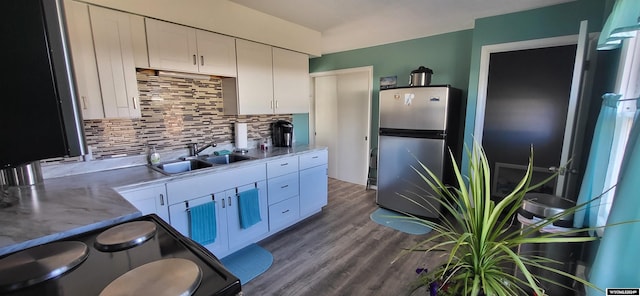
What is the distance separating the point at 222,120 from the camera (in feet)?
9.36

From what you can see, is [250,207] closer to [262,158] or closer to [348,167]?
[262,158]

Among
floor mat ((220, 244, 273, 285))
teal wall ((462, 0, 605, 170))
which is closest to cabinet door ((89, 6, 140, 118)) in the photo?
floor mat ((220, 244, 273, 285))

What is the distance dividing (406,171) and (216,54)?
2.43 meters

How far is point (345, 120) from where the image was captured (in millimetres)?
4312

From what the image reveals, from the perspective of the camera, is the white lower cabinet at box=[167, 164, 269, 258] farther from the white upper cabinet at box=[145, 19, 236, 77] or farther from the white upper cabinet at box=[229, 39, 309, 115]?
the white upper cabinet at box=[145, 19, 236, 77]

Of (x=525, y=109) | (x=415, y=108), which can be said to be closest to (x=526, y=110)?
(x=525, y=109)

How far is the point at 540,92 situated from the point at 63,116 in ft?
11.6

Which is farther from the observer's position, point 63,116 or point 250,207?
point 250,207

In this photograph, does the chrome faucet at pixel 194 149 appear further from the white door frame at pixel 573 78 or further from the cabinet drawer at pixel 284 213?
the white door frame at pixel 573 78

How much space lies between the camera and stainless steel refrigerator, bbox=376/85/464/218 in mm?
2779

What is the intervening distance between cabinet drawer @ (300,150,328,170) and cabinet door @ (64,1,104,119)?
178 cm

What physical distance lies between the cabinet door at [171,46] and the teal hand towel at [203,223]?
1.19m

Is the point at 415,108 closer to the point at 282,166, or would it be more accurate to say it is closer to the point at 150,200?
the point at 282,166

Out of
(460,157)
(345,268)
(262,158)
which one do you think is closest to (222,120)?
(262,158)
